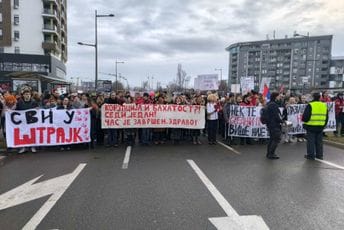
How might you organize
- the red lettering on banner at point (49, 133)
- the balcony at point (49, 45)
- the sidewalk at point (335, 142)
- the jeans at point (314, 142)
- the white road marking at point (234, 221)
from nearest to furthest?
the white road marking at point (234, 221), the jeans at point (314, 142), the red lettering on banner at point (49, 133), the sidewalk at point (335, 142), the balcony at point (49, 45)

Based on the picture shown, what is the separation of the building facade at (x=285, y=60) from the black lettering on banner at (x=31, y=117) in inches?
4716

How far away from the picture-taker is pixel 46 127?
1108 cm

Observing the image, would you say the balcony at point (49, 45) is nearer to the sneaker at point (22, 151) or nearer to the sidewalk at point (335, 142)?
the sneaker at point (22, 151)

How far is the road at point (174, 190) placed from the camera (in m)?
5.05

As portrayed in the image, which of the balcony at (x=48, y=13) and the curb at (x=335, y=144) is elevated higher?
the balcony at (x=48, y=13)

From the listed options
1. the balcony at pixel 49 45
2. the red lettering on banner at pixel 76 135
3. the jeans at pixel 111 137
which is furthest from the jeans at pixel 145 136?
the balcony at pixel 49 45

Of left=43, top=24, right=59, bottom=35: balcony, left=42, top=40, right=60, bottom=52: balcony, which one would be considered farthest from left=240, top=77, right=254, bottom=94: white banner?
left=43, top=24, right=59, bottom=35: balcony

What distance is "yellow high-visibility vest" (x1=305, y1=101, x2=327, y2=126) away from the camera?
9695 mm

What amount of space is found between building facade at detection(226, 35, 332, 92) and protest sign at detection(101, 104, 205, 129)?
11654cm

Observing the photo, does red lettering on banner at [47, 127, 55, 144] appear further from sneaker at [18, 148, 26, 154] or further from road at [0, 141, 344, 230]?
sneaker at [18, 148, 26, 154]

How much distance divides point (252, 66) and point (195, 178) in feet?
476

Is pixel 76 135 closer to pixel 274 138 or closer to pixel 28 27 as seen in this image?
pixel 274 138

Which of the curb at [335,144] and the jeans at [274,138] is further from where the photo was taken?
the curb at [335,144]

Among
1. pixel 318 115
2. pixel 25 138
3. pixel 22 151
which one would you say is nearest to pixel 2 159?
pixel 22 151
